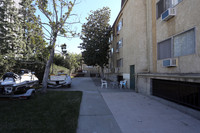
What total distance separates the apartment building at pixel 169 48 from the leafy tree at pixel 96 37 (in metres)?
10.4

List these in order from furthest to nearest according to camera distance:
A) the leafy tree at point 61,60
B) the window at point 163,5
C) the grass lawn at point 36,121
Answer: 1. the leafy tree at point 61,60
2. the window at point 163,5
3. the grass lawn at point 36,121

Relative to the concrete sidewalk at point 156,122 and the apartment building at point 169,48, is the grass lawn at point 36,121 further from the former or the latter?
the apartment building at point 169,48

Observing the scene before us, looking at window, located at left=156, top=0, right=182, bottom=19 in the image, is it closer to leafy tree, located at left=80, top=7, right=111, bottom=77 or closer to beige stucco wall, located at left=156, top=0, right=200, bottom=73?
beige stucco wall, located at left=156, top=0, right=200, bottom=73

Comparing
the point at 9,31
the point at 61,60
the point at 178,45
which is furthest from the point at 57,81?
the point at 61,60

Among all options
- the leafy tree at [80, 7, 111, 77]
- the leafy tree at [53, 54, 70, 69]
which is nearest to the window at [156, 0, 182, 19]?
the leafy tree at [80, 7, 111, 77]

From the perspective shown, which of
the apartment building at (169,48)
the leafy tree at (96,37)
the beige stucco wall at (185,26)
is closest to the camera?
the beige stucco wall at (185,26)

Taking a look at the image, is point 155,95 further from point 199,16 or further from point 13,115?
point 13,115

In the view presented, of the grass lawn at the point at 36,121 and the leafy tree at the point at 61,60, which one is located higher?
the leafy tree at the point at 61,60

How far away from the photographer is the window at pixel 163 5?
21.3 feet

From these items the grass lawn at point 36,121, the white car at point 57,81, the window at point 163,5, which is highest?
the window at point 163,5

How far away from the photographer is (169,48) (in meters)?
6.80

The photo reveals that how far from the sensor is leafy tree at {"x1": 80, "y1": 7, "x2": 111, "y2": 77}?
2055cm

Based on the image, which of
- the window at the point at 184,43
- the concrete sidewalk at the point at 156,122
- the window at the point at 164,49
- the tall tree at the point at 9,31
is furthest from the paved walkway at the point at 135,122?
the tall tree at the point at 9,31

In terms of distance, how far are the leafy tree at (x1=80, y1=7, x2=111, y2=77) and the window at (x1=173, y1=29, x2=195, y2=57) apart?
15.0 metres
